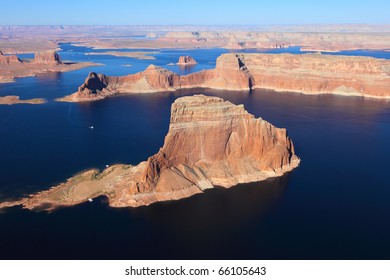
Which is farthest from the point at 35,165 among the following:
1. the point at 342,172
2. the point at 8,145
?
the point at 342,172

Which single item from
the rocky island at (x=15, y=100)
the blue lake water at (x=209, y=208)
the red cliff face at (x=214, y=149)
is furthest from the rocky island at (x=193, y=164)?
the rocky island at (x=15, y=100)

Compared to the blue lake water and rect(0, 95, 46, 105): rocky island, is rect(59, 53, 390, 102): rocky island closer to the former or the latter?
rect(0, 95, 46, 105): rocky island

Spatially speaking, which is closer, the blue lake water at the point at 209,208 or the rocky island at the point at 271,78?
the blue lake water at the point at 209,208

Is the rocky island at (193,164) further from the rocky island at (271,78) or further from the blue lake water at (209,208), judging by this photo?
the rocky island at (271,78)

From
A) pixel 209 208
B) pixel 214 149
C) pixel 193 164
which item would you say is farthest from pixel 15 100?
pixel 209 208

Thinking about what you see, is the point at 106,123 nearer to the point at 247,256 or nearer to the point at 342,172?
the point at 342,172

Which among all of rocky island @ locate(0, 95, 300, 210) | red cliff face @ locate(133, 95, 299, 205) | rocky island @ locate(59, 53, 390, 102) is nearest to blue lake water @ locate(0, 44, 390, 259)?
rocky island @ locate(0, 95, 300, 210)
